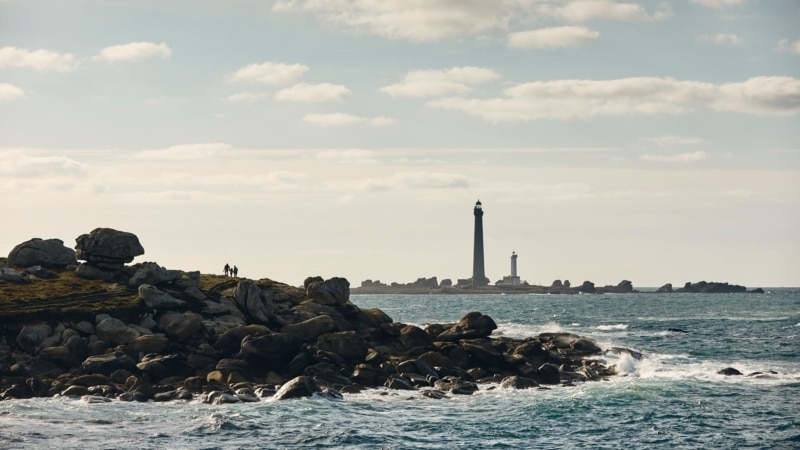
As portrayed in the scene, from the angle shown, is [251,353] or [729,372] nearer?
[251,353]

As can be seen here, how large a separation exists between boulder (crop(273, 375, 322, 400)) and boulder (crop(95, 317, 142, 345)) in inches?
634

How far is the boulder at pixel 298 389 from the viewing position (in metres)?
62.2

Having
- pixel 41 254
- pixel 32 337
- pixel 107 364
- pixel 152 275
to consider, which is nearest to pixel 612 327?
pixel 152 275

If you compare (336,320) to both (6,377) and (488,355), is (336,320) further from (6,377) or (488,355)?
(6,377)

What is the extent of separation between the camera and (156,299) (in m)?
79.5

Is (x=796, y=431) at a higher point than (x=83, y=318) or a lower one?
lower

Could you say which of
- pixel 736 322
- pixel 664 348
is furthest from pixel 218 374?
pixel 736 322

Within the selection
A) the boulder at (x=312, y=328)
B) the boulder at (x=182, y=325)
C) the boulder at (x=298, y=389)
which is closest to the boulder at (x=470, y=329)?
the boulder at (x=312, y=328)

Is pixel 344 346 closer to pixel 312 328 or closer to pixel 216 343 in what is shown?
pixel 312 328

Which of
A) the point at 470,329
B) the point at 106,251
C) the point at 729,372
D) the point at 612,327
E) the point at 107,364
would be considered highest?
the point at 106,251

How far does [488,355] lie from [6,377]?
3573cm

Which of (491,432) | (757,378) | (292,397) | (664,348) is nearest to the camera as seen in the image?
(491,432)

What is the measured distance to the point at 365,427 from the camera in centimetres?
5456

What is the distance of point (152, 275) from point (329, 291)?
16231 mm
